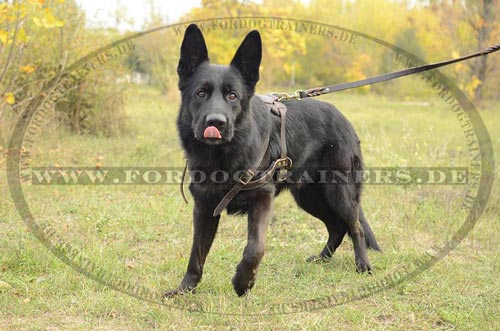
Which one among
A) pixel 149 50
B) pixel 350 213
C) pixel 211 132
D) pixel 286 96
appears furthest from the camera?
pixel 149 50

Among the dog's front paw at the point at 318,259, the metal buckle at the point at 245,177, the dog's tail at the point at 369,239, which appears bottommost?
the dog's front paw at the point at 318,259

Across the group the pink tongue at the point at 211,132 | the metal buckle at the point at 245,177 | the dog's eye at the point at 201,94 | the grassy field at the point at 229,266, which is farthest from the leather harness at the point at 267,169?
the grassy field at the point at 229,266

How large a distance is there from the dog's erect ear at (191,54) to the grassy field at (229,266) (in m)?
1.46

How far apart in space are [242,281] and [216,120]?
39.5 inches

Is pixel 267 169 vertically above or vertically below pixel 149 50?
below

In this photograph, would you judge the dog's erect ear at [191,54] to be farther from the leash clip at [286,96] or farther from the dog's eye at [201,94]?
the leash clip at [286,96]

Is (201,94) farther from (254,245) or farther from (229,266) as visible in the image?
(229,266)

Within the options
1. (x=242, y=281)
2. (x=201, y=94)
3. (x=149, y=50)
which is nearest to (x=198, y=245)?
(x=242, y=281)

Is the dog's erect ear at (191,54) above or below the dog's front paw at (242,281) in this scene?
above

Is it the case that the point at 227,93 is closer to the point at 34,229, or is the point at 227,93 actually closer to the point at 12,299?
the point at 12,299

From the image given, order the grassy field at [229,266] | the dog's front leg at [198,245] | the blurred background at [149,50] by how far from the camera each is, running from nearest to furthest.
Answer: the grassy field at [229,266], the dog's front leg at [198,245], the blurred background at [149,50]

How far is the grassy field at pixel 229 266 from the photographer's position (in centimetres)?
300

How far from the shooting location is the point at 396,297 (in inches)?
134

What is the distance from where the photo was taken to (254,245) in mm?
3129
